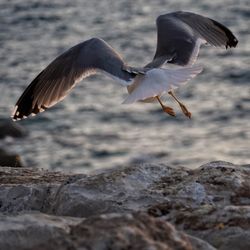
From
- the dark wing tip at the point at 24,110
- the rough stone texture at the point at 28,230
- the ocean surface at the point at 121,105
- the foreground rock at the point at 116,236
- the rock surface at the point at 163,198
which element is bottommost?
the ocean surface at the point at 121,105

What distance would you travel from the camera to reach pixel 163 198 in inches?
212

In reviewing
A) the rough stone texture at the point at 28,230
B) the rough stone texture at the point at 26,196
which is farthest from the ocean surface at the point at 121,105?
the rough stone texture at the point at 28,230

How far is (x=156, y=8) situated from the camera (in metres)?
18.0

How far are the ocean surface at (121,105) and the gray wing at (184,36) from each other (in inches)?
117

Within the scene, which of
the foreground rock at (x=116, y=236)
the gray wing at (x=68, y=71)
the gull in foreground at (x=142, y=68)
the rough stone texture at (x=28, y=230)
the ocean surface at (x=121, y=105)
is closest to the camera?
the foreground rock at (x=116, y=236)

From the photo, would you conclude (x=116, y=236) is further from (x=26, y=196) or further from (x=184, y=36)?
(x=184, y=36)

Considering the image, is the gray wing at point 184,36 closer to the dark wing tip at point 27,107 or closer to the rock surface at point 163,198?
the dark wing tip at point 27,107

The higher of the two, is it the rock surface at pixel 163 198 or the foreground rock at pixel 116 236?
the foreground rock at pixel 116 236

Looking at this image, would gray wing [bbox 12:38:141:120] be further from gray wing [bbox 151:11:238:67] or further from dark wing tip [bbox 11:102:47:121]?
gray wing [bbox 151:11:238:67]

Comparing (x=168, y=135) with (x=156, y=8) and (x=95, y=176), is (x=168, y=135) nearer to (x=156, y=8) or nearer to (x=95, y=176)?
(x=156, y=8)

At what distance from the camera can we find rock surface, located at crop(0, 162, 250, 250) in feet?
16.4

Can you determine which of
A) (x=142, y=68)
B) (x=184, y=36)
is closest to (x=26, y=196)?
(x=142, y=68)

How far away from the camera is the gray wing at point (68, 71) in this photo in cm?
727

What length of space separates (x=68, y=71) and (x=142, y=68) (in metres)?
0.72
